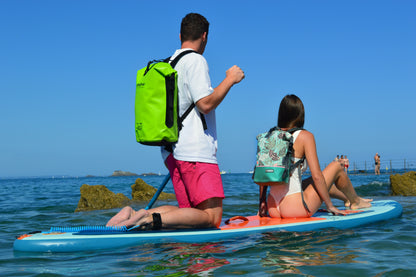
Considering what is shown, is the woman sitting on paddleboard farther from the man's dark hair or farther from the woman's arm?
the man's dark hair

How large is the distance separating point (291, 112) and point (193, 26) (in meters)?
1.64

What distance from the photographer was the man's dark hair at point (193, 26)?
4.05 metres

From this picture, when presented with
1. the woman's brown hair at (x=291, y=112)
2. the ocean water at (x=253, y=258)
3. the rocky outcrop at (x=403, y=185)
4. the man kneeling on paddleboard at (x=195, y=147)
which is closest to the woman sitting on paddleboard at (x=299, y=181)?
the woman's brown hair at (x=291, y=112)

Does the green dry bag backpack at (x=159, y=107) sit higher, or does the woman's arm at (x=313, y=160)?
the green dry bag backpack at (x=159, y=107)

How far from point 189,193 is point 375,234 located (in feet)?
7.64

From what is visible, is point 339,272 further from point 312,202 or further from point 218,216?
point 312,202

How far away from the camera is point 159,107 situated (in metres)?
3.91

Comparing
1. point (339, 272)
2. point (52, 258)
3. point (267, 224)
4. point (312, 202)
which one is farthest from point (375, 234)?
point (52, 258)

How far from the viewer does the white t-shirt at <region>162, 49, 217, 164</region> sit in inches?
154

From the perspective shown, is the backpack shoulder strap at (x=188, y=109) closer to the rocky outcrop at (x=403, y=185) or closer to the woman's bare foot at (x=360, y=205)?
the woman's bare foot at (x=360, y=205)

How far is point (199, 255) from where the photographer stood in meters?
3.65

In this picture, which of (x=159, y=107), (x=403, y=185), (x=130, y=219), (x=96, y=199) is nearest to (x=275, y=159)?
(x=159, y=107)

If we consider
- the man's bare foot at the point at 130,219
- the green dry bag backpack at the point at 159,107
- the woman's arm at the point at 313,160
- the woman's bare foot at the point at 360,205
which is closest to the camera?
the green dry bag backpack at the point at 159,107

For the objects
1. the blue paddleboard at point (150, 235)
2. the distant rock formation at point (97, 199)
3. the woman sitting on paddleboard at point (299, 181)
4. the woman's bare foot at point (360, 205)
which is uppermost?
the woman sitting on paddleboard at point (299, 181)
